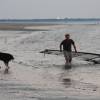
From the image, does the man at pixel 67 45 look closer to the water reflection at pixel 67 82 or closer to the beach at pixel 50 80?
the beach at pixel 50 80

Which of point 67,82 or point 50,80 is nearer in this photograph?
point 67,82

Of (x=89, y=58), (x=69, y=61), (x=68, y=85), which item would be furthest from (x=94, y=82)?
(x=89, y=58)

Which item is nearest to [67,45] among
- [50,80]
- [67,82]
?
[50,80]

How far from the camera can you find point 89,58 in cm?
2108

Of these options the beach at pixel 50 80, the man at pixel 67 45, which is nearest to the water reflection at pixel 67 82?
the beach at pixel 50 80

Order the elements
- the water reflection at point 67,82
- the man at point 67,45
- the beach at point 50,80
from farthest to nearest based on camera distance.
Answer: the man at point 67,45, the water reflection at point 67,82, the beach at point 50,80

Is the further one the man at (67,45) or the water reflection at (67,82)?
the man at (67,45)

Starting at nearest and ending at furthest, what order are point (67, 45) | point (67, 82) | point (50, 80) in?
point (67, 82) → point (50, 80) → point (67, 45)

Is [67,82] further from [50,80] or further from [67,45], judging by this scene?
[67,45]

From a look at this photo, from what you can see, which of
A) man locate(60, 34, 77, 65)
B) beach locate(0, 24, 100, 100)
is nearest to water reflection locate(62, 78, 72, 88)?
beach locate(0, 24, 100, 100)

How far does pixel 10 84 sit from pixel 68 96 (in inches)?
127

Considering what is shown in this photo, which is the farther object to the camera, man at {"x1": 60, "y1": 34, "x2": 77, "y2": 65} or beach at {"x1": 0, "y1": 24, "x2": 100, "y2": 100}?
man at {"x1": 60, "y1": 34, "x2": 77, "y2": 65}

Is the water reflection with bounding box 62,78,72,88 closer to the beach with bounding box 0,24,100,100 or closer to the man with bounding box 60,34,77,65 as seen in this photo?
the beach with bounding box 0,24,100,100

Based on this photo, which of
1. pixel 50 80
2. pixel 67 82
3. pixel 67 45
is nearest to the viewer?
pixel 67 82
